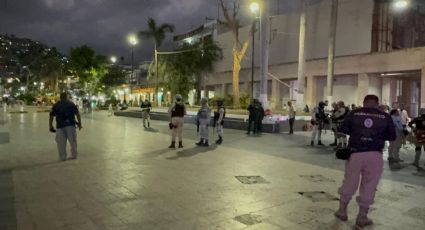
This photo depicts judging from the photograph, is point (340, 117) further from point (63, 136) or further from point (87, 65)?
point (87, 65)

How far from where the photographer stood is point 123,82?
65.6m

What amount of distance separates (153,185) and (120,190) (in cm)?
67

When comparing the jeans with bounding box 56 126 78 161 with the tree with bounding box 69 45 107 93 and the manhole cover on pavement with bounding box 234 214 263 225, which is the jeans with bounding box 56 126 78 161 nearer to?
the manhole cover on pavement with bounding box 234 214 263 225

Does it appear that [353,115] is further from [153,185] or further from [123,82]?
[123,82]

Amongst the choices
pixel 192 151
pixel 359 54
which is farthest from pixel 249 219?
pixel 359 54

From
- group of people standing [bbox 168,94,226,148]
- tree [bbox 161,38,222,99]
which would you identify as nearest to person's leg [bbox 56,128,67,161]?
group of people standing [bbox 168,94,226,148]

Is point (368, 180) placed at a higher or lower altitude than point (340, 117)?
lower

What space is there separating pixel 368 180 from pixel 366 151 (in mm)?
378

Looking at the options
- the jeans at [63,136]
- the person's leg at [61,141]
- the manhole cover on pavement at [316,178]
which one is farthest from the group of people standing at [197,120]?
the manhole cover on pavement at [316,178]

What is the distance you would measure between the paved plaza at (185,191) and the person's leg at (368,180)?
207 mm

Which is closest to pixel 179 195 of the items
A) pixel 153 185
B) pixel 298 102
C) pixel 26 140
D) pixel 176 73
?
pixel 153 185

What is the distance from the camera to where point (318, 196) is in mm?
7004

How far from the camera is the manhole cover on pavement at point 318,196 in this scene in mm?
6805

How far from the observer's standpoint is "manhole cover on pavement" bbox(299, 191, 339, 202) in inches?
268
